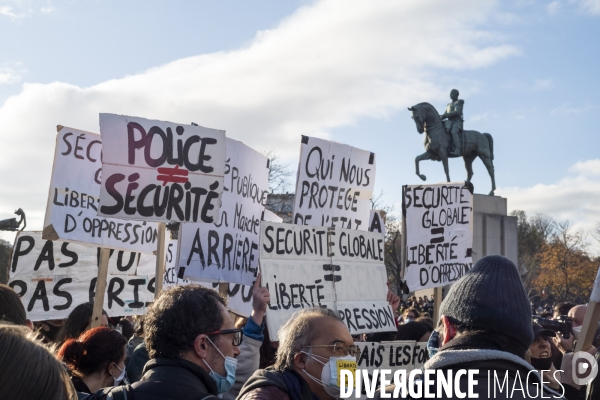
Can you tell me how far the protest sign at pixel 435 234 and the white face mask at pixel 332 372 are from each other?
5118 mm

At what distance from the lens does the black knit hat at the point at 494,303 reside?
2.03 metres

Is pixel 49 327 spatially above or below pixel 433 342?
below

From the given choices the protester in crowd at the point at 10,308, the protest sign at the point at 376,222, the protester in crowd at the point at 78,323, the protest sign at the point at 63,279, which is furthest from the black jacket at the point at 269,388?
A: the protest sign at the point at 376,222

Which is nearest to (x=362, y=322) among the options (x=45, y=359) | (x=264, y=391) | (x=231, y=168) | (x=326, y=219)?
(x=326, y=219)

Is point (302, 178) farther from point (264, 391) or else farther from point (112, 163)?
point (264, 391)

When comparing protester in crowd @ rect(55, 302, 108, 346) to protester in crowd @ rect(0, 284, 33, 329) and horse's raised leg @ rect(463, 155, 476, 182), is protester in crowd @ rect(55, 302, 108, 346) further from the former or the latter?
horse's raised leg @ rect(463, 155, 476, 182)

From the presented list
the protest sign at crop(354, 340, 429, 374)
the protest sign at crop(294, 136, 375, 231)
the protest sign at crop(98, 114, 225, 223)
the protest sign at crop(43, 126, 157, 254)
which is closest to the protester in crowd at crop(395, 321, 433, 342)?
the protest sign at crop(354, 340, 429, 374)

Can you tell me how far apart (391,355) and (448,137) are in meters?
18.5

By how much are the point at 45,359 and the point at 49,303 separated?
613cm

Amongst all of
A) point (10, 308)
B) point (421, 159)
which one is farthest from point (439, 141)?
point (10, 308)

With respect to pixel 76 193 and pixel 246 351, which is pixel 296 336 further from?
pixel 76 193

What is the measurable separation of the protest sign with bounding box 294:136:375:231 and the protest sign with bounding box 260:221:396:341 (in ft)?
1.92

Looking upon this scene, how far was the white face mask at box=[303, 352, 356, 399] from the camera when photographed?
3.09m

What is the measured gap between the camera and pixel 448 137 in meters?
23.6
